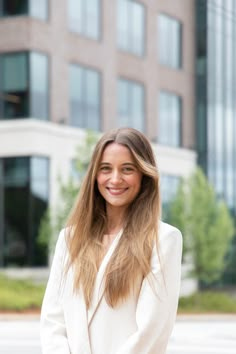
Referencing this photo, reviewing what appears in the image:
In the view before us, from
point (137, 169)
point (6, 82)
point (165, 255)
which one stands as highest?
point (6, 82)

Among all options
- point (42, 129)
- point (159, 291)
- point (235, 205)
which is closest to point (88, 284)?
point (159, 291)

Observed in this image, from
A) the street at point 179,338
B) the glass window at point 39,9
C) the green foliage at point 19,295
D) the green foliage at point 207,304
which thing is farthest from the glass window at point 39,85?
the street at point 179,338

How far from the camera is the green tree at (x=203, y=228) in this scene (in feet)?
115

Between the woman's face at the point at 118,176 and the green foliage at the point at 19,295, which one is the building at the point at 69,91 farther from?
the woman's face at the point at 118,176

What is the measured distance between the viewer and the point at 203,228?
3531 cm

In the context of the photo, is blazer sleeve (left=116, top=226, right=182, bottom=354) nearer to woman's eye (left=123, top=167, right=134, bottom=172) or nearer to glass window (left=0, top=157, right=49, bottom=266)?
woman's eye (left=123, top=167, right=134, bottom=172)

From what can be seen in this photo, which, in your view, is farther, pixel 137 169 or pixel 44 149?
pixel 44 149

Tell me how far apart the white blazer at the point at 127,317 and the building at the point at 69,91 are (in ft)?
101

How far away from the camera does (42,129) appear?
1368 inches

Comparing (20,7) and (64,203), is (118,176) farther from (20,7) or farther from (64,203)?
(20,7)

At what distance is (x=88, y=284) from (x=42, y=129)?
31526 millimetres

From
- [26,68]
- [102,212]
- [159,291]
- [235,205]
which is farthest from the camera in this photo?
[235,205]

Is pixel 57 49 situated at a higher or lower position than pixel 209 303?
higher

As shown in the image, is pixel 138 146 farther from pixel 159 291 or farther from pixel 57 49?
pixel 57 49
